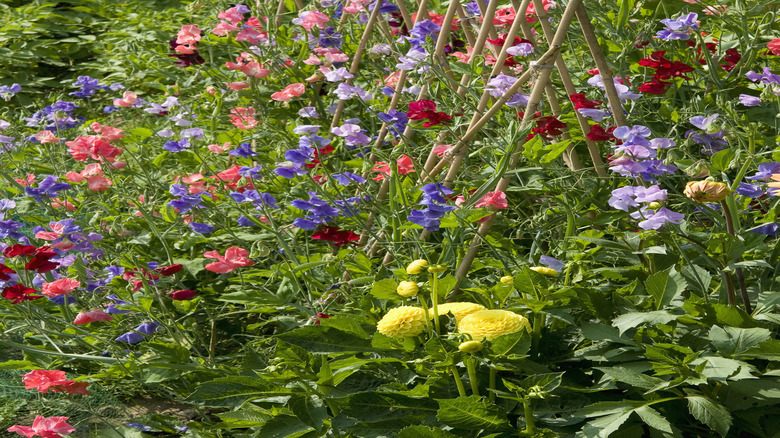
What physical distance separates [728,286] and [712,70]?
829 millimetres

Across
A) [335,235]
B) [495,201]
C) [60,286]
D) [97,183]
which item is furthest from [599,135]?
[97,183]

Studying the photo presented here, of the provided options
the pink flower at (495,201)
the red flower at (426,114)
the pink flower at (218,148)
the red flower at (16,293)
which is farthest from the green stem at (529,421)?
the pink flower at (218,148)

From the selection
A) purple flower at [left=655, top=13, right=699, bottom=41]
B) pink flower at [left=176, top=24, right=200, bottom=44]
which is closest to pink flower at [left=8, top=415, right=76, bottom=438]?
purple flower at [left=655, top=13, right=699, bottom=41]

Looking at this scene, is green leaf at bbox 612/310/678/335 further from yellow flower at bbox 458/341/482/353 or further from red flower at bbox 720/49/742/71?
red flower at bbox 720/49/742/71

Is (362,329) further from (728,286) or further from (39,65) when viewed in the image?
(39,65)

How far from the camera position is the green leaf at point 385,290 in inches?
49.7

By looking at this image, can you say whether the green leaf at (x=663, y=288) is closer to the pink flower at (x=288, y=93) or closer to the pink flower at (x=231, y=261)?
the pink flower at (x=231, y=261)

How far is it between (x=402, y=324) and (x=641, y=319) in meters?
0.35

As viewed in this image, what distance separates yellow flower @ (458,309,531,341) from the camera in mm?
1094

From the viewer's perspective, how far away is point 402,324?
1122 millimetres

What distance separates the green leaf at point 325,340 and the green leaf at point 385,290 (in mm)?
79

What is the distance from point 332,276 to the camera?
1803 mm

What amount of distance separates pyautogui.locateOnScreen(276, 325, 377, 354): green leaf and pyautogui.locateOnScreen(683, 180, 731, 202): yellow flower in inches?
21.3

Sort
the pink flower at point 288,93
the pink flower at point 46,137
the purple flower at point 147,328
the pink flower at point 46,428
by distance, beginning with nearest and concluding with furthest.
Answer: the pink flower at point 46,428 < the purple flower at point 147,328 < the pink flower at point 288,93 < the pink flower at point 46,137
